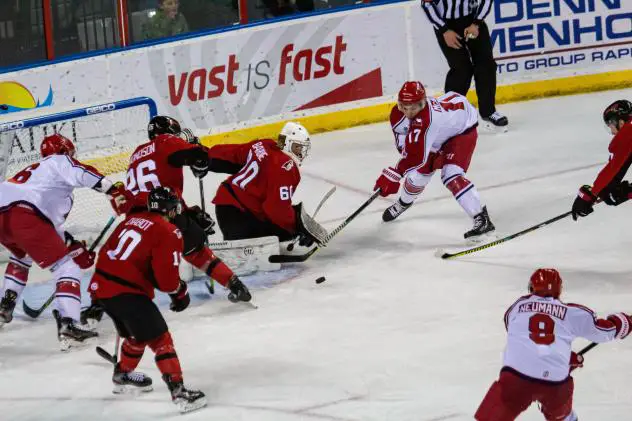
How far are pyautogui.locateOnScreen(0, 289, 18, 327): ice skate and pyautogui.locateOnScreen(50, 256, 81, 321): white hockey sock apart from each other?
1.25 ft

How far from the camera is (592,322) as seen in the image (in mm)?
4297

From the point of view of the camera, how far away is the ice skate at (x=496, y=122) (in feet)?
30.3

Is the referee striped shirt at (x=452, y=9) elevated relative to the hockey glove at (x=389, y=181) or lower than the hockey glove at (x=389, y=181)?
elevated

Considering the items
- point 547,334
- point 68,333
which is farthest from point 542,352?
point 68,333

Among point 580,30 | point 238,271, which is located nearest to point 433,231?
point 238,271

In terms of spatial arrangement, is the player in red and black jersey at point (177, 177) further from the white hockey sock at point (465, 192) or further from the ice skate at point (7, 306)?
the white hockey sock at point (465, 192)

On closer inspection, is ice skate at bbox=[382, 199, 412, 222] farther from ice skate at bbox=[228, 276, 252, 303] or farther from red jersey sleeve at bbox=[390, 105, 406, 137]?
ice skate at bbox=[228, 276, 252, 303]

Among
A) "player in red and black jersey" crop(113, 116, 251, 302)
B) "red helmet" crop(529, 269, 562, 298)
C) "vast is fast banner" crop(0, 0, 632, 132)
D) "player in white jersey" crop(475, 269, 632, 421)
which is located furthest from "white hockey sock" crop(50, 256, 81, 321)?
"vast is fast banner" crop(0, 0, 632, 132)

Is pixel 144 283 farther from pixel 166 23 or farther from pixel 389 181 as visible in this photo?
pixel 166 23

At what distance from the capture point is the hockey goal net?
24.1ft

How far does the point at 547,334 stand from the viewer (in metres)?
4.25

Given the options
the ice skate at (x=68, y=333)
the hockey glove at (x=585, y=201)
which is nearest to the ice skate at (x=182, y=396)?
the ice skate at (x=68, y=333)

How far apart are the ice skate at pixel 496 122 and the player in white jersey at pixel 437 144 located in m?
2.10

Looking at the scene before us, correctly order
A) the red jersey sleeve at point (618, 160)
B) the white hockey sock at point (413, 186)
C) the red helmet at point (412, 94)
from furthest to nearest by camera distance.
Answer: the white hockey sock at point (413, 186) < the red helmet at point (412, 94) < the red jersey sleeve at point (618, 160)
